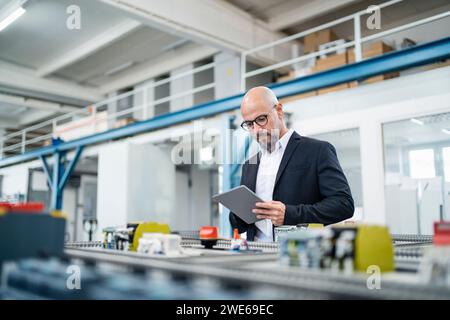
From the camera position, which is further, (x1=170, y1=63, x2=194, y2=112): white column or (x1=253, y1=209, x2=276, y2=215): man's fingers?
(x1=170, y1=63, x2=194, y2=112): white column

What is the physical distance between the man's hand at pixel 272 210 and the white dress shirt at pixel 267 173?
36 centimetres

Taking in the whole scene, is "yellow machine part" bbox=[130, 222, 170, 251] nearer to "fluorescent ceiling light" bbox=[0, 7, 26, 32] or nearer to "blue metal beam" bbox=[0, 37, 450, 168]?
"blue metal beam" bbox=[0, 37, 450, 168]

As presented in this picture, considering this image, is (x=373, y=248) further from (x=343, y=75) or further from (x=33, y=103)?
(x=33, y=103)

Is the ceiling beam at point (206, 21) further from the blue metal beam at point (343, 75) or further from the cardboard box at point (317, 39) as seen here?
the blue metal beam at point (343, 75)

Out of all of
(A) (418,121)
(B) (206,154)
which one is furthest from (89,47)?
(A) (418,121)

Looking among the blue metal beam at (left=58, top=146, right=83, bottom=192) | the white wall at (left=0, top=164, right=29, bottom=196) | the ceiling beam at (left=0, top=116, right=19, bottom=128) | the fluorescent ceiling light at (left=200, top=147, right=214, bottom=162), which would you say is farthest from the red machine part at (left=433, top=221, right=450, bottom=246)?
the ceiling beam at (left=0, top=116, right=19, bottom=128)

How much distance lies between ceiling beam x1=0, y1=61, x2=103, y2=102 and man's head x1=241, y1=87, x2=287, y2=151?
8.28 metres

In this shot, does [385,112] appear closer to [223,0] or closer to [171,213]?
[223,0]

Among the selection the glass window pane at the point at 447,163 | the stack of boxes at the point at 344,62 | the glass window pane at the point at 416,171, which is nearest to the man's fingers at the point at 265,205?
the glass window pane at the point at 416,171

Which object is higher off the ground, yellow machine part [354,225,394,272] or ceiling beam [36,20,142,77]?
ceiling beam [36,20,142,77]

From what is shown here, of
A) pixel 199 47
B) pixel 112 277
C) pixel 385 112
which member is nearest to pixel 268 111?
pixel 112 277

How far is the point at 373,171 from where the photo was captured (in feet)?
13.3

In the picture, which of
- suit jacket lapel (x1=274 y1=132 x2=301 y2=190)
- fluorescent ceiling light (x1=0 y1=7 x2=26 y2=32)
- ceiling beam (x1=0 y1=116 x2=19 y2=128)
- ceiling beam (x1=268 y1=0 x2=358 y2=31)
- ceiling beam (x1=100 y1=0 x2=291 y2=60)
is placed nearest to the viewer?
suit jacket lapel (x1=274 y1=132 x2=301 y2=190)

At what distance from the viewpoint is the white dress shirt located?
1.85 m
